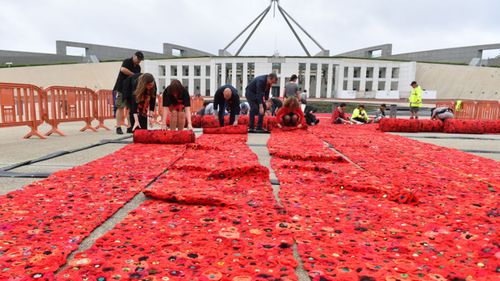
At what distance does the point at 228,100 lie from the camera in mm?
6684

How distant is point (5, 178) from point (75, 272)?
84.6 inches

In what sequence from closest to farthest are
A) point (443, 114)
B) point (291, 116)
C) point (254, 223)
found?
point (254, 223), point (291, 116), point (443, 114)

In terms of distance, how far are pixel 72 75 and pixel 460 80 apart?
5961cm

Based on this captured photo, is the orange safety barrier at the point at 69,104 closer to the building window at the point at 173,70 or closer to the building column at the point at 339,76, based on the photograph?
the building column at the point at 339,76

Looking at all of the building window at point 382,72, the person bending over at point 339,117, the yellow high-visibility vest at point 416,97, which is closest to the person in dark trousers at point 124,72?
the person bending over at point 339,117

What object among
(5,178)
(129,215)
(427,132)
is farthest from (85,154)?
(427,132)

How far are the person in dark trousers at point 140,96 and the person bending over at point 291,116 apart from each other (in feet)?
9.38

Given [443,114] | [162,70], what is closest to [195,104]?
[443,114]

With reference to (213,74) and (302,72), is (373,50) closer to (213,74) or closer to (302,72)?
(302,72)

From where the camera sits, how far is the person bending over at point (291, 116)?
7203mm

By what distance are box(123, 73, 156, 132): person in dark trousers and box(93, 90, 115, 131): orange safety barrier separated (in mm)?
1847

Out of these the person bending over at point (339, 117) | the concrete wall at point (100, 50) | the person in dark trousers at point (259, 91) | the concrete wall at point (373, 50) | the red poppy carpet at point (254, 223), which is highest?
the concrete wall at point (373, 50)

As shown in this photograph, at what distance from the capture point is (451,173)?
3.26 metres

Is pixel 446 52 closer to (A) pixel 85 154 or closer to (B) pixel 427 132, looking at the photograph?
(B) pixel 427 132
